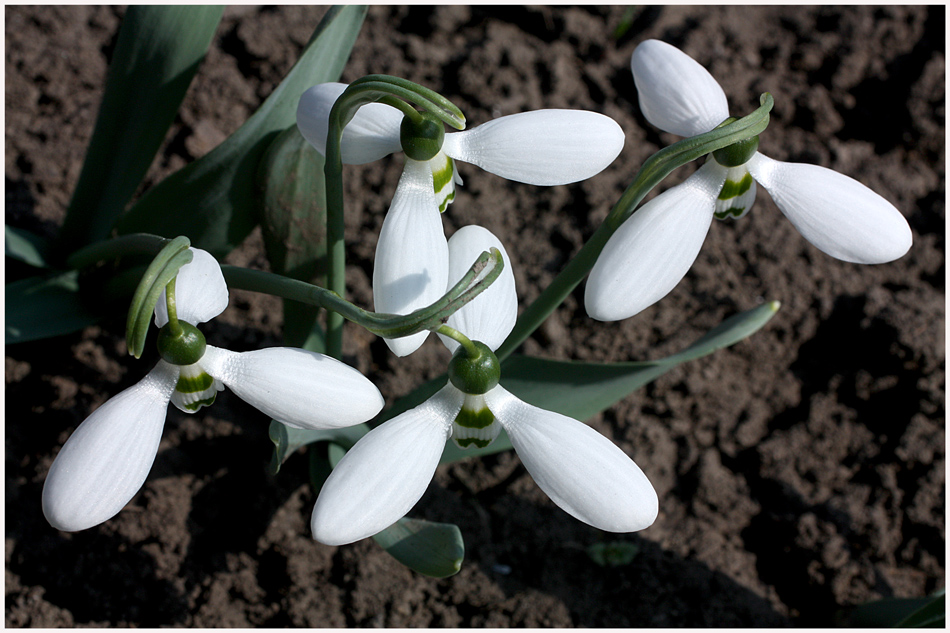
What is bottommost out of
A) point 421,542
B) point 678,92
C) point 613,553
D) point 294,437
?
point 613,553

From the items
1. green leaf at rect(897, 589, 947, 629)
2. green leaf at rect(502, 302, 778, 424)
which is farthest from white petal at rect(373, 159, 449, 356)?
green leaf at rect(897, 589, 947, 629)

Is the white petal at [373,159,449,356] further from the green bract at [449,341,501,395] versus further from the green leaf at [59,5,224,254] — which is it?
the green leaf at [59,5,224,254]

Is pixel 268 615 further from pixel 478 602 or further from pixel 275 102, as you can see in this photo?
pixel 275 102

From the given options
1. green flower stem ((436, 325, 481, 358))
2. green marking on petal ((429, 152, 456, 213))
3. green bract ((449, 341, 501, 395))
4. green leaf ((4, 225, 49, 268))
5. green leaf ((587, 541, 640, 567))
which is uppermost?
green marking on petal ((429, 152, 456, 213))

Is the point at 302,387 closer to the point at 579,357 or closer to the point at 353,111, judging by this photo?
the point at 353,111

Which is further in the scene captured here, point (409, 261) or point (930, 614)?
point (930, 614)

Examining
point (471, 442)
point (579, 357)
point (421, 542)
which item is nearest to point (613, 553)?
point (579, 357)

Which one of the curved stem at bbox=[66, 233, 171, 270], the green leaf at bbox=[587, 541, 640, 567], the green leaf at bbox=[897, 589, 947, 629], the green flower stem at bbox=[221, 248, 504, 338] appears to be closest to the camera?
the green flower stem at bbox=[221, 248, 504, 338]
